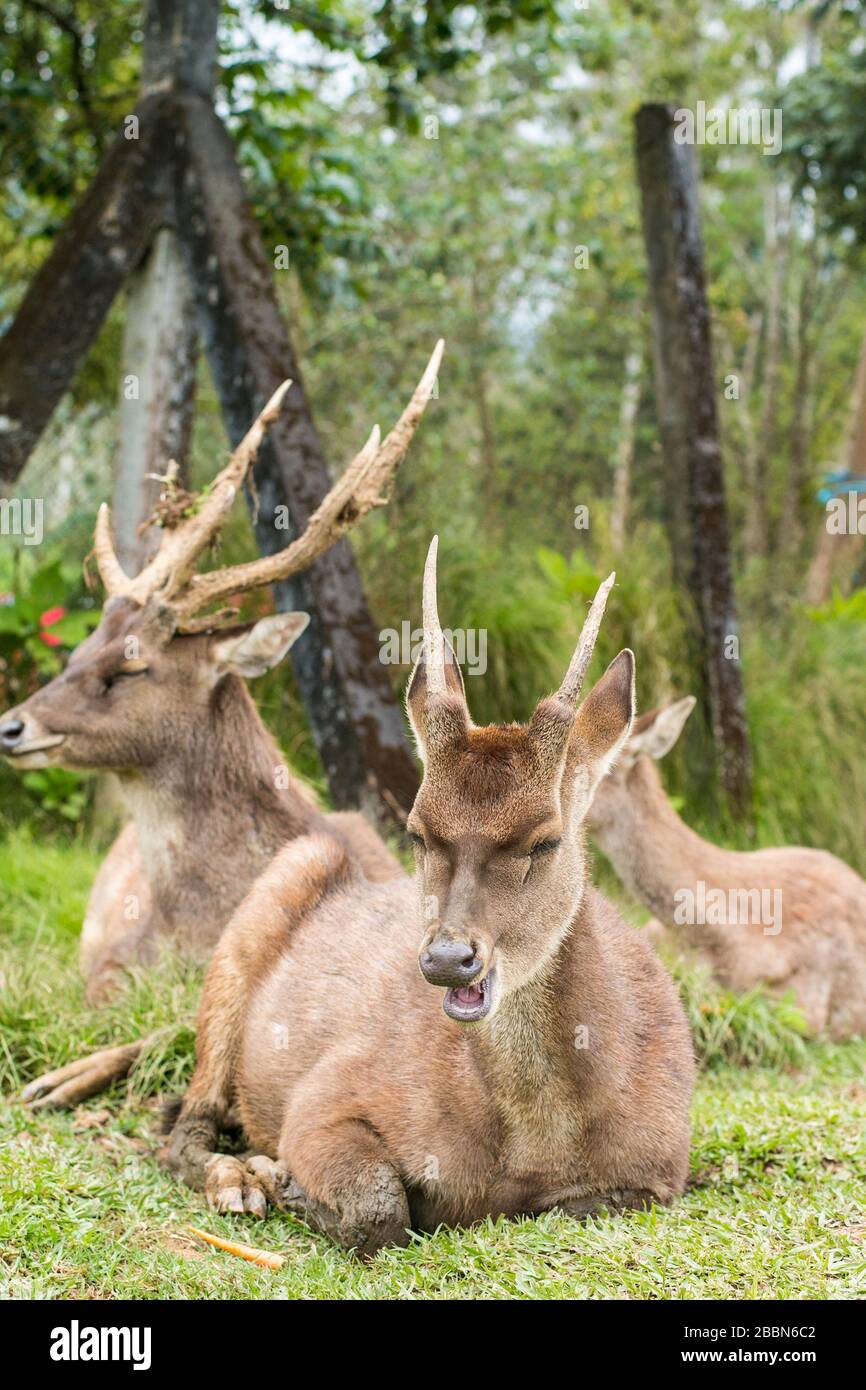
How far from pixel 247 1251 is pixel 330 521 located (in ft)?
10.5

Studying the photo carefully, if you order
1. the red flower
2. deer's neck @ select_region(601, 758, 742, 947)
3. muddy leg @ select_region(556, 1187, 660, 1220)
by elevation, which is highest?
the red flower

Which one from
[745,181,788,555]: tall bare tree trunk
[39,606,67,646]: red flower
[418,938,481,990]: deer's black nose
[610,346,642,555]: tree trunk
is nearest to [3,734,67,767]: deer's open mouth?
[418,938,481,990]: deer's black nose

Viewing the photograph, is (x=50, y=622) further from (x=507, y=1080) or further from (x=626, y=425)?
(x=626, y=425)

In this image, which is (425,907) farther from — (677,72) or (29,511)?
(677,72)

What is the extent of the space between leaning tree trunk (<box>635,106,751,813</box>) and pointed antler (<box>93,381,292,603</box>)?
399 centimetres

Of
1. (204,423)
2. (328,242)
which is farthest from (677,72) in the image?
(328,242)

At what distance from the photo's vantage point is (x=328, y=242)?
12484mm

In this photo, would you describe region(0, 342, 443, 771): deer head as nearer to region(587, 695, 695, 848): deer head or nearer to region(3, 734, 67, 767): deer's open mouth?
region(3, 734, 67, 767): deer's open mouth

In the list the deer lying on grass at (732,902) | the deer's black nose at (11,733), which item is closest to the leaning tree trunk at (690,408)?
the deer lying on grass at (732,902)

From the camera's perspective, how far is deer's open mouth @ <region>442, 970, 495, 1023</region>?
3916 millimetres

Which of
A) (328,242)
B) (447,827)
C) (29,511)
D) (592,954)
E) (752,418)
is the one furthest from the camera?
(752,418)

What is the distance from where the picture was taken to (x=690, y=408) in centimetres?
1046

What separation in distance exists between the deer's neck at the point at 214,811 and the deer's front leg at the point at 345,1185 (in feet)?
6.49
